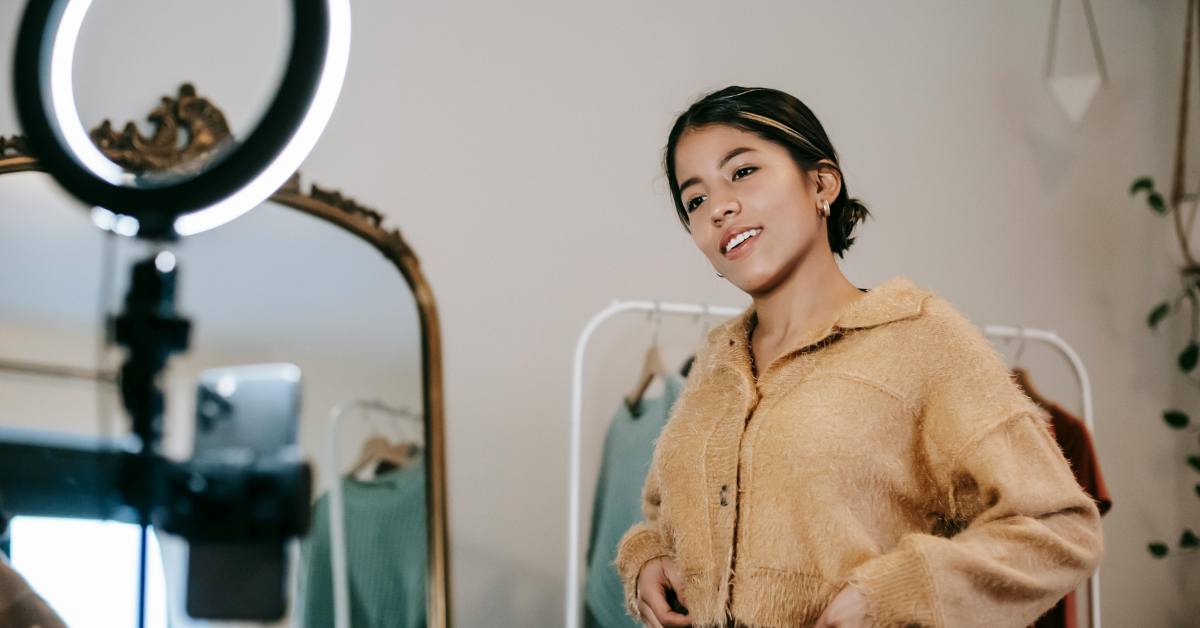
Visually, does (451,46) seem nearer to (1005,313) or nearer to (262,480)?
(262,480)

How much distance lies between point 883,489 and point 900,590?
0.10 m

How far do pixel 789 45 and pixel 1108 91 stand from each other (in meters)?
0.88

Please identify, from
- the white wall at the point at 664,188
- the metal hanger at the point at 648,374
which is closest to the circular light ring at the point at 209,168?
the white wall at the point at 664,188

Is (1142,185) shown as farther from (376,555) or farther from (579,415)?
(376,555)

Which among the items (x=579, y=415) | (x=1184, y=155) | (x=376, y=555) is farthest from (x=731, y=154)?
(x=1184, y=155)

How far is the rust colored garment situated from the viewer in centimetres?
121

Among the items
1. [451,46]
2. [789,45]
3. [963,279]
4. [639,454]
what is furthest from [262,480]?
[963,279]

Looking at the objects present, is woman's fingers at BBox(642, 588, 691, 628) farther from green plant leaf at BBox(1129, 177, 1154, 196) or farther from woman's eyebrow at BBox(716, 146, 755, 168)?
green plant leaf at BBox(1129, 177, 1154, 196)

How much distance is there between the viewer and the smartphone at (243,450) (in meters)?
1.05

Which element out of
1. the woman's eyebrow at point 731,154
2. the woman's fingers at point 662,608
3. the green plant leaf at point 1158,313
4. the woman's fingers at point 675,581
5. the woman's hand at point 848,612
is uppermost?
the woman's eyebrow at point 731,154

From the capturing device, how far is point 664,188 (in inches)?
61.2

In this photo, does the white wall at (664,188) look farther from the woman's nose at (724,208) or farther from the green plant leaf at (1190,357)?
the woman's nose at (724,208)

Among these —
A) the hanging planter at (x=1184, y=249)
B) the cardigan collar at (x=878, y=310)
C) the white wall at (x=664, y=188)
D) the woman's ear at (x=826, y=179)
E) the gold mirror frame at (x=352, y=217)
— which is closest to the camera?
the cardigan collar at (x=878, y=310)

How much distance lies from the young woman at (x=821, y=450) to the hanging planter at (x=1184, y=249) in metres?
1.38
